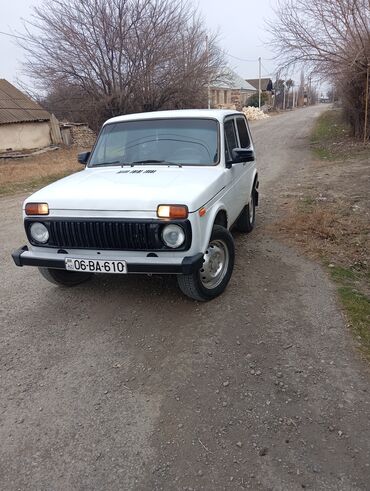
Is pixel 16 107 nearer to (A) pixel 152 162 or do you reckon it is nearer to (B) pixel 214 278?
(A) pixel 152 162

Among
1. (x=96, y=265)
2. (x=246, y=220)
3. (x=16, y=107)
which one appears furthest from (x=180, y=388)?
(x=16, y=107)

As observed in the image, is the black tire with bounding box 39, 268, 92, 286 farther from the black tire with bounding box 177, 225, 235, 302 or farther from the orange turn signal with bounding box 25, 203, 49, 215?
the black tire with bounding box 177, 225, 235, 302

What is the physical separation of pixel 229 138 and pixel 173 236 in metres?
2.05

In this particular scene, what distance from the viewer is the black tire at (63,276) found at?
14.5 ft

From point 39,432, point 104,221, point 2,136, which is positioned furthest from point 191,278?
point 2,136

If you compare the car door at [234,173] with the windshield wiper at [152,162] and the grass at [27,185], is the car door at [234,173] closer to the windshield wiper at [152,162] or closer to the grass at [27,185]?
the windshield wiper at [152,162]

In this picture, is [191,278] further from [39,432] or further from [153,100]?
[153,100]

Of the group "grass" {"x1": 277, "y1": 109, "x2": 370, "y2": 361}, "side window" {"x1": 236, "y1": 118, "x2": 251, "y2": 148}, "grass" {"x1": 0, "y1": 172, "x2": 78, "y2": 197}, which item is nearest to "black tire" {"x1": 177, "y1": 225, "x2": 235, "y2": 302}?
"grass" {"x1": 277, "y1": 109, "x2": 370, "y2": 361}

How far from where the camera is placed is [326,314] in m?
3.91

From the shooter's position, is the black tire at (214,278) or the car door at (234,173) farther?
the car door at (234,173)

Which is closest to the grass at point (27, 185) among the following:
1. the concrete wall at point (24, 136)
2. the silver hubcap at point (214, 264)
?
the silver hubcap at point (214, 264)

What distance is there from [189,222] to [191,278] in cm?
60

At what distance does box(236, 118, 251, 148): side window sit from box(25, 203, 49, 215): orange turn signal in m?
3.01

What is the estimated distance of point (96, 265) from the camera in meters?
3.71
